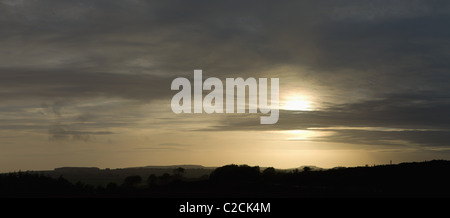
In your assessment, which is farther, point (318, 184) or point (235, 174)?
point (235, 174)

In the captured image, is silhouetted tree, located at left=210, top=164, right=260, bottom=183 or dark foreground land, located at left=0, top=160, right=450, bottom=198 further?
silhouetted tree, located at left=210, top=164, right=260, bottom=183

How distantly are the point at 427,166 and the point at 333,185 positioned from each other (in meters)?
27.2

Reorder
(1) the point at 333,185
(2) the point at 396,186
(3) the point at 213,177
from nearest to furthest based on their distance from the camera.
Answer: (2) the point at 396,186
(1) the point at 333,185
(3) the point at 213,177

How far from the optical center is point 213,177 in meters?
126

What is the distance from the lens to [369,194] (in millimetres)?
90062

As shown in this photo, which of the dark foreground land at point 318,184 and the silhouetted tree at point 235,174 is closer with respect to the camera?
the dark foreground land at point 318,184

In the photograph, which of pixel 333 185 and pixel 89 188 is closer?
pixel 333 185

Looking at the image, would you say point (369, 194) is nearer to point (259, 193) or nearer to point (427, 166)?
point (259, 193)

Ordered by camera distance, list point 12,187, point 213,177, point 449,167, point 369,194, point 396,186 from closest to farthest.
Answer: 1. point 369,194
2. point 396,186
3. point 449,167
4. point 213,177
5. point 12,187
